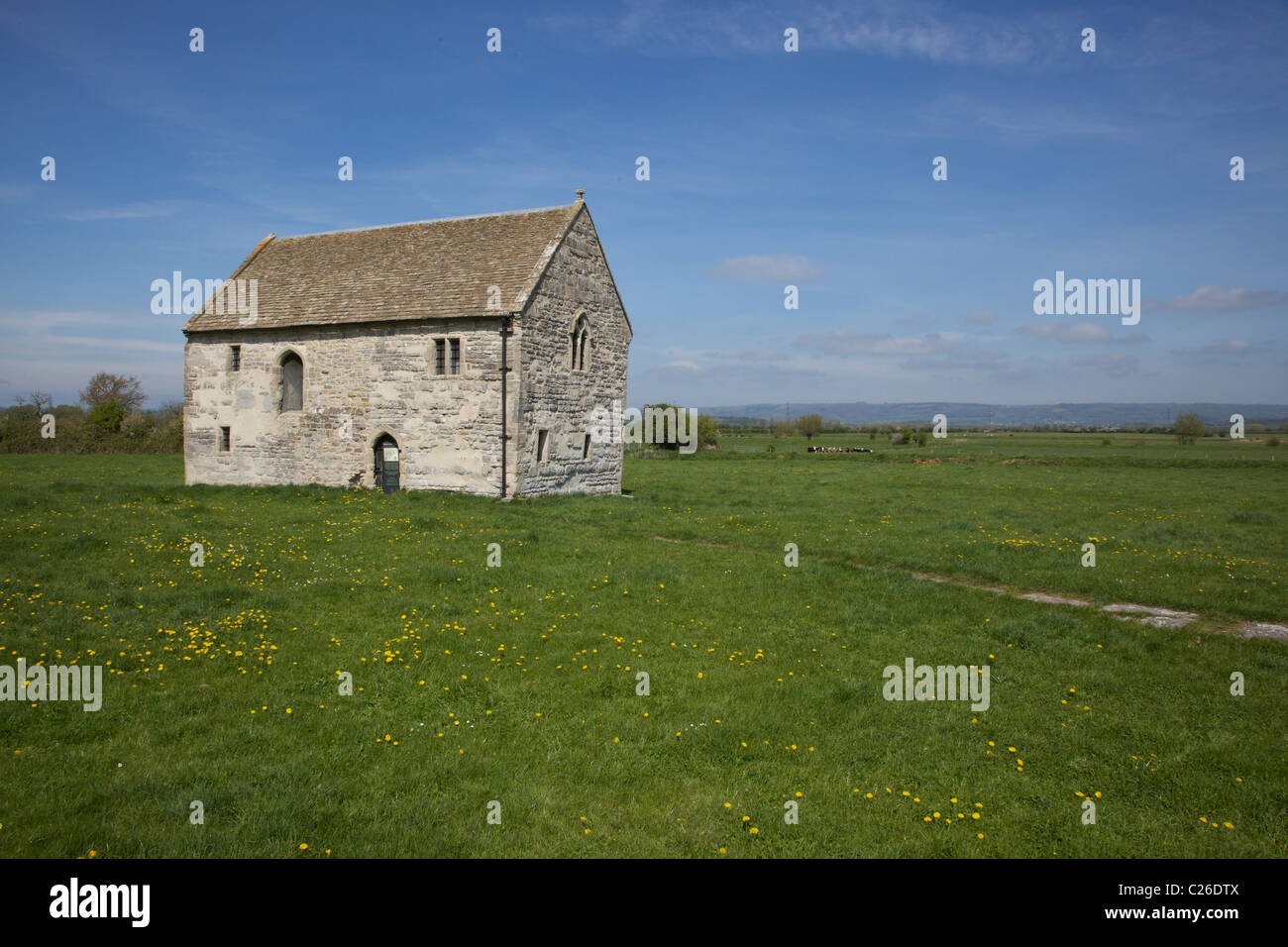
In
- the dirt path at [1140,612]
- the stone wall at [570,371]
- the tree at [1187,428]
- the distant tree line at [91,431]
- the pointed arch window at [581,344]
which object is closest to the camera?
the dirt path at [1140,612]

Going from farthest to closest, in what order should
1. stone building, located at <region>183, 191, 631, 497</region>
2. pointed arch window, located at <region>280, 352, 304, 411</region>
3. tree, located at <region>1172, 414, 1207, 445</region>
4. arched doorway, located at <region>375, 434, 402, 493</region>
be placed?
tree, located at <region>1172, 414, 1207, 445</region>
pointed arch window, located at <region>280, 352, 304, 411</region>
arched doorway, located at <region>375, 434, 402, 493</region>
stone building, located at <region>183, 191, 631, 497</region>

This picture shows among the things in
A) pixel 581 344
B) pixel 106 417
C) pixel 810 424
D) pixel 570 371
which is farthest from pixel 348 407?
pixel 810 424

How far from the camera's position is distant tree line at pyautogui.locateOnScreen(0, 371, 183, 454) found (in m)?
48.8

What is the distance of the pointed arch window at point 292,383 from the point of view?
28.9m

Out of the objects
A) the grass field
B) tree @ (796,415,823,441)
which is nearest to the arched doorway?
the grass field

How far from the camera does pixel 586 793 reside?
649 cm

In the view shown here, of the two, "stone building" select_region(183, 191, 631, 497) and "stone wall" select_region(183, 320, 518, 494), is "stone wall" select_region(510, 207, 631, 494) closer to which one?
"stone building" select_region(183, 191, 631, 497)

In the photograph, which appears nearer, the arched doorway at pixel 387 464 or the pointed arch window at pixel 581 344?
the arched doorway at pixel 387 464

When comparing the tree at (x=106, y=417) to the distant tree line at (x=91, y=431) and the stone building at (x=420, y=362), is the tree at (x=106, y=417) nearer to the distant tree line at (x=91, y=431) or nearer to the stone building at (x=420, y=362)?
the distant tree line at (x=91, y=431)

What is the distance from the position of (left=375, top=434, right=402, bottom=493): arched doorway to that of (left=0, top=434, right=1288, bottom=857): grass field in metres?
8.30

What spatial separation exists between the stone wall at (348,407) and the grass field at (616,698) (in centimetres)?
715

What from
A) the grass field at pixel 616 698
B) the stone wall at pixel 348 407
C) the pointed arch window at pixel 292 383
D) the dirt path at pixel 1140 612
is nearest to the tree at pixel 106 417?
the stone wall at pixel 348 407

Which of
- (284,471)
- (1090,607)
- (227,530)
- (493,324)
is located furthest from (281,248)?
(1090,607)
